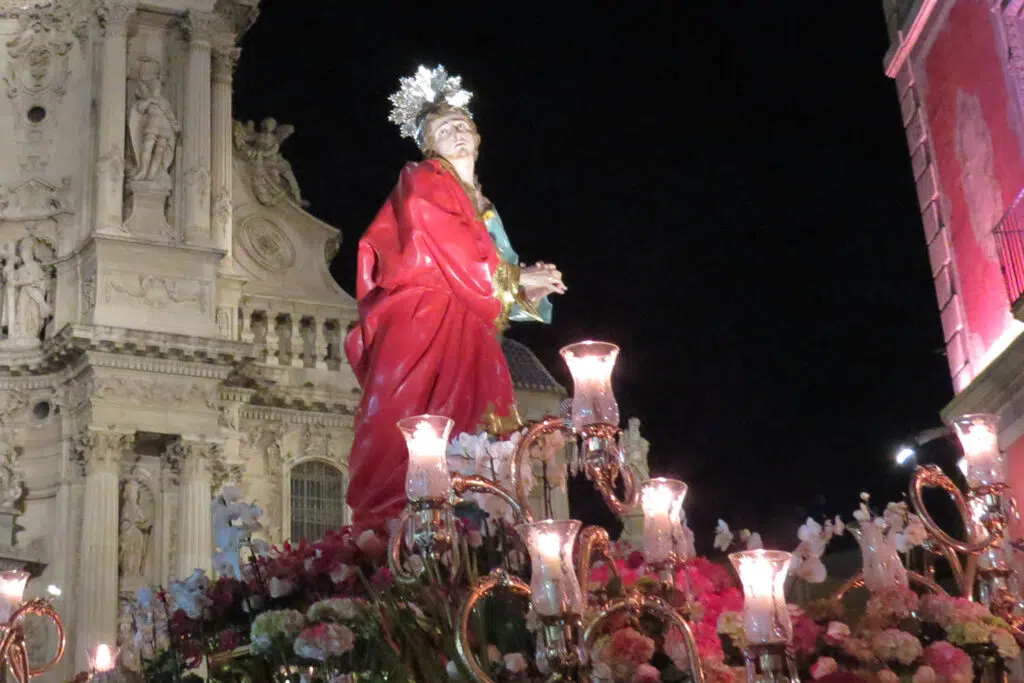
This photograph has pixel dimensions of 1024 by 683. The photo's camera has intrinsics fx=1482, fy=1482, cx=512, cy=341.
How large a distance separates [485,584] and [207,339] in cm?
1341

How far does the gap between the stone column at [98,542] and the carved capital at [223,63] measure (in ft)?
19.0

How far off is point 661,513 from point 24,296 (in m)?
14.7

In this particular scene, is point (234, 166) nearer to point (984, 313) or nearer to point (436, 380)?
point (984, 313)

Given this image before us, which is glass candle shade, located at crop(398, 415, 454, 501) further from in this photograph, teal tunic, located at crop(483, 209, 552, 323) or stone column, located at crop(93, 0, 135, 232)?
stone column, located at crop(93, 0, 135, 232)

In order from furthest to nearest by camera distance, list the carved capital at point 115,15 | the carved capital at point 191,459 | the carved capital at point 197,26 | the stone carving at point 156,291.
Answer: the carved capital at point 197,26 < the carved capital at point 115,15 < the stone carving at point 156,291 < the carved capital at point 191,459

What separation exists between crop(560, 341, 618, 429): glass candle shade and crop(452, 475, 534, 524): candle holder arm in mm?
395

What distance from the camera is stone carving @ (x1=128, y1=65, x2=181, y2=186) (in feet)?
63.3

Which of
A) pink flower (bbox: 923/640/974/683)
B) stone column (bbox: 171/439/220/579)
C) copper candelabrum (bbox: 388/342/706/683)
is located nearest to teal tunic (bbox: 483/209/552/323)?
copper candelabrum (bbox: 388/342/706/683)

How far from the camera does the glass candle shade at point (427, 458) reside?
5512mm

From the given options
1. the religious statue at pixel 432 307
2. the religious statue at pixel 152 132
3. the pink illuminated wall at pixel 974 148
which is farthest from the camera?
the religious statue at pixel 152 132

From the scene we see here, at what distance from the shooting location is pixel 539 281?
8688 mm

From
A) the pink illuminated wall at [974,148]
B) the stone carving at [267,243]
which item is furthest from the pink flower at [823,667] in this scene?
the stone carving at [267,243]

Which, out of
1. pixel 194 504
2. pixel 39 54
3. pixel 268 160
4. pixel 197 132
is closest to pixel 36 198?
pixel 39 54

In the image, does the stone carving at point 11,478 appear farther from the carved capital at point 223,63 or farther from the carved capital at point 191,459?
the carved capital at point 223,63
